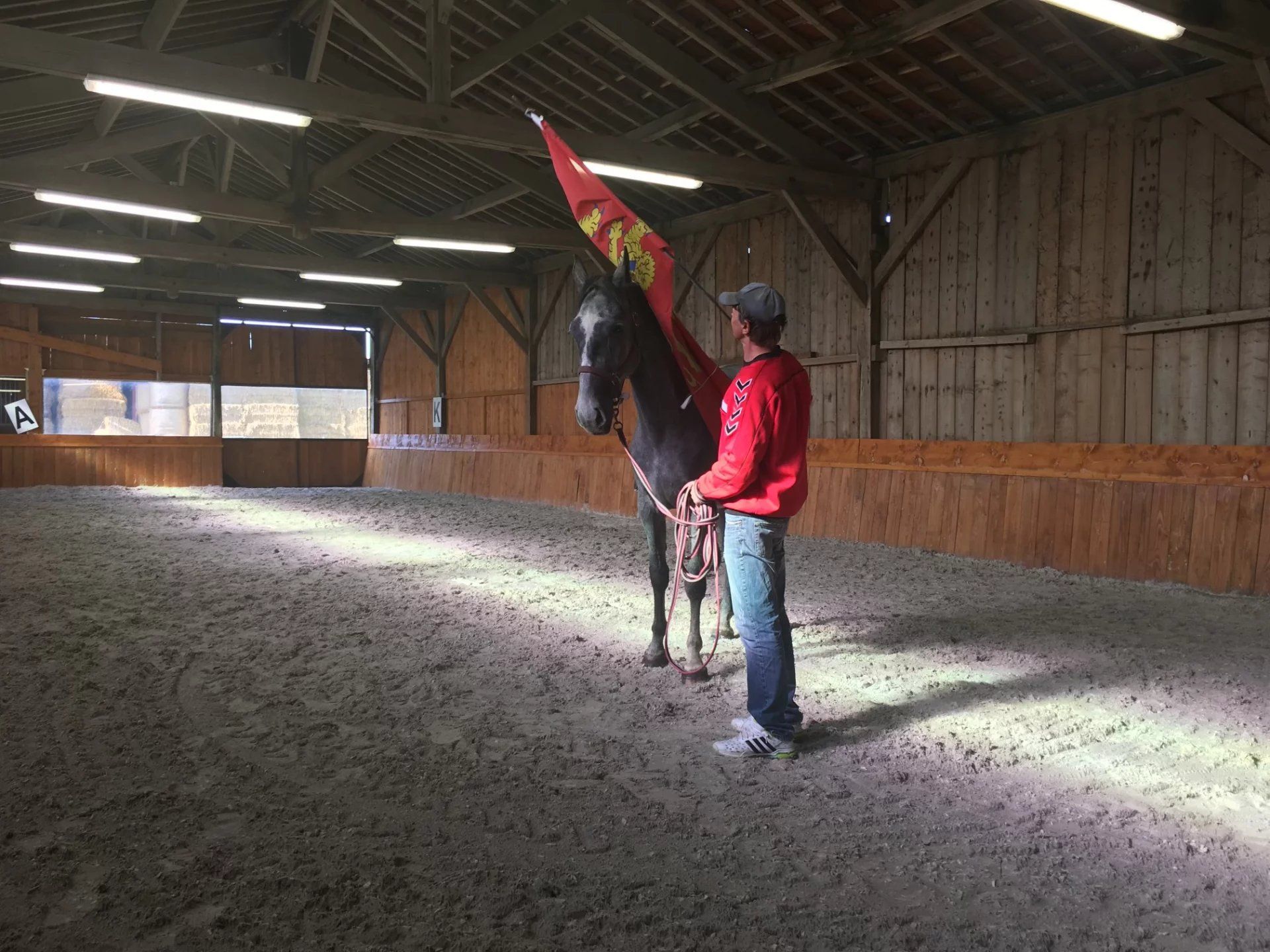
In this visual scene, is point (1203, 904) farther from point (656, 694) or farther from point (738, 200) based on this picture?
point (738, 200)

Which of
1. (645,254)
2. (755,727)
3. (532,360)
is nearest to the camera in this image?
(755,727)

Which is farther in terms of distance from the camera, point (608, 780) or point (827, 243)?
point (827, 243)

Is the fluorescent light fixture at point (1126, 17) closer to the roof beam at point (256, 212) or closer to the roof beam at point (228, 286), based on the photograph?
the roof beam at point (256, 212)

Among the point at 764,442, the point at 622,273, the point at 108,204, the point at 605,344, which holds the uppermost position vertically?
the point at 108,204

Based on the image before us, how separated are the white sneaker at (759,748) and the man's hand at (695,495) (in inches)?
35.5

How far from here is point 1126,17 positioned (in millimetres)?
5184

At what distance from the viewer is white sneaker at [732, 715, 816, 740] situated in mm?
3125

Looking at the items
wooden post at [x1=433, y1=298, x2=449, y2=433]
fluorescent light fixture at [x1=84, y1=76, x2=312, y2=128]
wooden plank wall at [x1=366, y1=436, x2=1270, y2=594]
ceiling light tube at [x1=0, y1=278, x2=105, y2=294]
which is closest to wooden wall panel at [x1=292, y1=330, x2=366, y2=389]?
wooden post at [x1=433, y1=298, x2=449, y2=433]

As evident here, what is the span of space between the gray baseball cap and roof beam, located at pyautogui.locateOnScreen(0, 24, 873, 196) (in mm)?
4488

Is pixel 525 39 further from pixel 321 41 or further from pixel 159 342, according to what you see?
pixel 159 342

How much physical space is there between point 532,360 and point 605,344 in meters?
12.0

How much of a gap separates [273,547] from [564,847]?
7.00 meters

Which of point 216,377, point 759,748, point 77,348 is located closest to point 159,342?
point 216,377

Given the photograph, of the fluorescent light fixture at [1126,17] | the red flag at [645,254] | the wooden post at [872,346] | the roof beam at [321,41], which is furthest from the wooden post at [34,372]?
the fluorescent light fixture at [1126,17]
